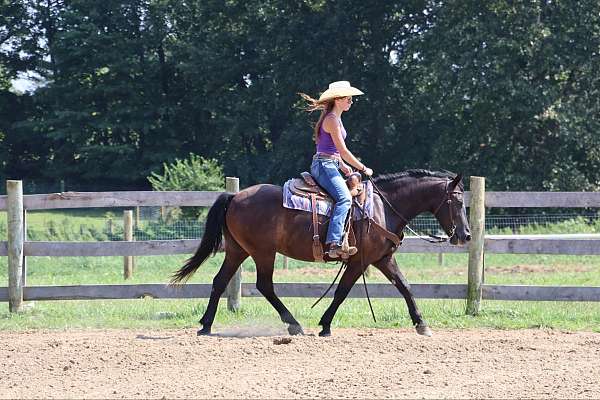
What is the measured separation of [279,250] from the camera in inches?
377

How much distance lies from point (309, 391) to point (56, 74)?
135 feet

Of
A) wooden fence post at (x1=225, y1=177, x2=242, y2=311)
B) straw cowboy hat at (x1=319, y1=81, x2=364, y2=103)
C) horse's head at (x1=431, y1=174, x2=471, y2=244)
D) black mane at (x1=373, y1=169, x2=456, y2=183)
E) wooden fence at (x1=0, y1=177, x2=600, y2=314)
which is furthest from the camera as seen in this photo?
wooden fence post at (x1=225, y1=177, x2=242, y2=311)

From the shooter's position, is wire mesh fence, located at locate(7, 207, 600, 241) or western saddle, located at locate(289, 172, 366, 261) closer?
western saddle, located at locate(289, 172, 366, 261)

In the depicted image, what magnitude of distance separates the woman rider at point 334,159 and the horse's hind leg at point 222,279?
111cm

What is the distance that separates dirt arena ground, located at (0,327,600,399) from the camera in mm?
6715

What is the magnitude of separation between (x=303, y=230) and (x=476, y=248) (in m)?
2.57

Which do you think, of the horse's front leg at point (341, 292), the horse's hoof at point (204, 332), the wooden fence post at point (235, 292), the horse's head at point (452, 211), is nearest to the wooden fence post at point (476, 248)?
the horse's head at point (452, 211)

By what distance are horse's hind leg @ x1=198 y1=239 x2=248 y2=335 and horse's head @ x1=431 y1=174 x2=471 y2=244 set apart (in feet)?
7.23

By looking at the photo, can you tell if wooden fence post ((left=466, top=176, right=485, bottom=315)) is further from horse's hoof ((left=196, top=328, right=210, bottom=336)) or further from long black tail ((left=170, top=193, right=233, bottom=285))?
horse's hoof ((left=196, top=328, right=210, bottom=336))

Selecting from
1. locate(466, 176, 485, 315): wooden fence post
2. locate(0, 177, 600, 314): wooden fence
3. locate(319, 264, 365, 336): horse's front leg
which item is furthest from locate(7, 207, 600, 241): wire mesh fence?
locate(319, 264, 365, 336): horse's front leg

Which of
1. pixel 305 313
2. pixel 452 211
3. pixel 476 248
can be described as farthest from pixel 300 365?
pixel 476 248

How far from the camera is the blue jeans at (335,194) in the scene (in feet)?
29.9

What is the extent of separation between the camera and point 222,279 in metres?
9.55

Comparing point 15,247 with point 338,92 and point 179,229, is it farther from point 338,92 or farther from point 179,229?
point 179,229
